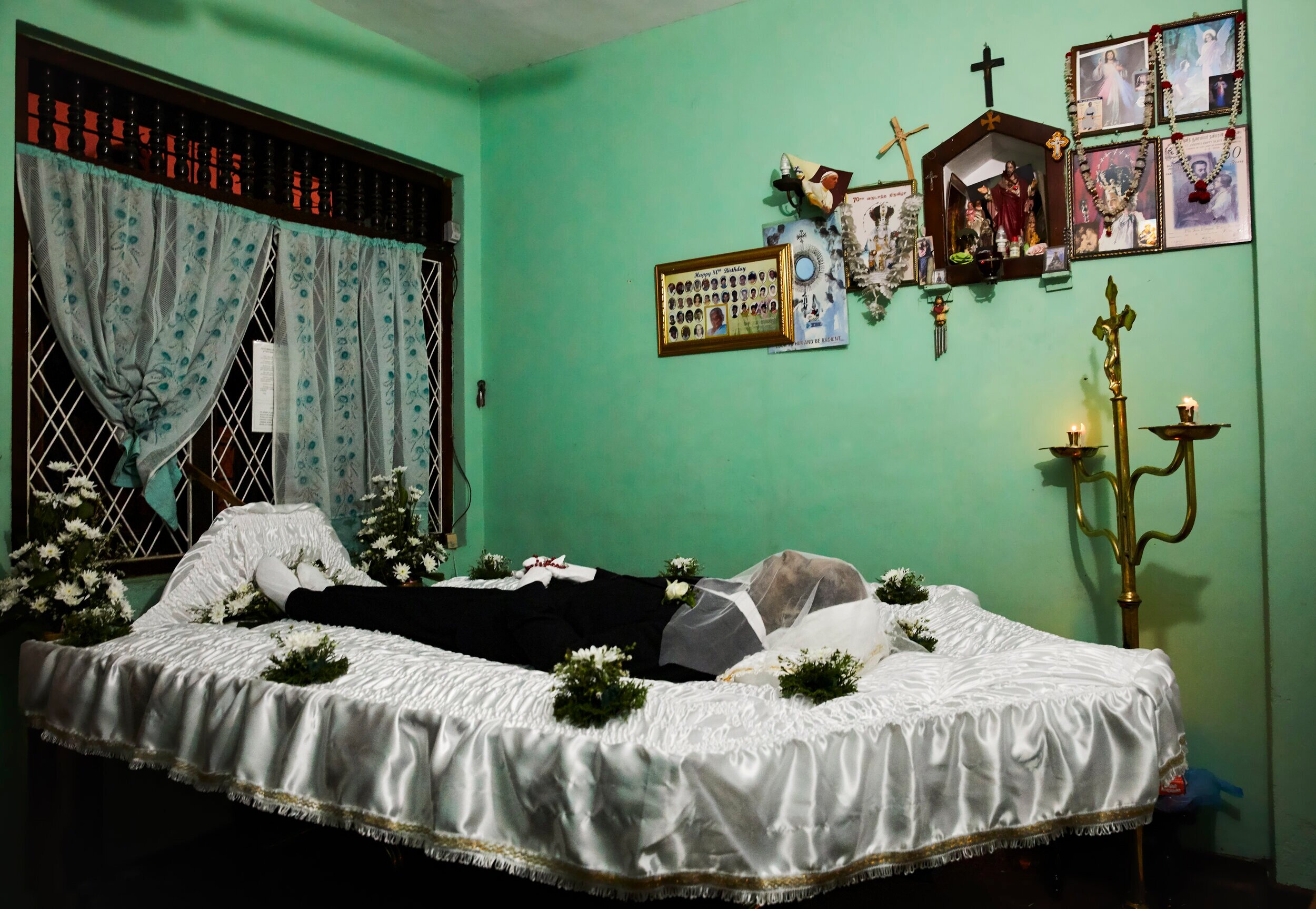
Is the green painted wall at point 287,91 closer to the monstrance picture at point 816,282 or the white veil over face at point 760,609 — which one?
the monstrance picture at point 816,282

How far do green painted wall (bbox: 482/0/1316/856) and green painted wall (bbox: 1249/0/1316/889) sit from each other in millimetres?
15

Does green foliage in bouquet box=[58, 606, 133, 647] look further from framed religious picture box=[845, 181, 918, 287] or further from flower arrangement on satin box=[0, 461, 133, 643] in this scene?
framed religious picture box=[845, 181, 918, 287]

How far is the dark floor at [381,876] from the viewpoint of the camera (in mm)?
2199

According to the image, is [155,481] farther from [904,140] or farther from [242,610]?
[904,140]

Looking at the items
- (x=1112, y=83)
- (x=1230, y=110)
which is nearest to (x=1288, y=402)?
(x=1230, y=110)

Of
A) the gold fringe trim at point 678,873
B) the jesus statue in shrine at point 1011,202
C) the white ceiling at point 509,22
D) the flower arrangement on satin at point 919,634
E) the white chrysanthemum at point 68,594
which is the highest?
the white ceiling at point 509,22

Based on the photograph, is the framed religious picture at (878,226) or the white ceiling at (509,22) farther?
the white ceiling at (509,22)

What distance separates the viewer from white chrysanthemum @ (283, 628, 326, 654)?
6.23ft

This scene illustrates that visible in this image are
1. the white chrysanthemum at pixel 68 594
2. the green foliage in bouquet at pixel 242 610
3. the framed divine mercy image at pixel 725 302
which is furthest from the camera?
the framed divine mercy image at pixel 725 302

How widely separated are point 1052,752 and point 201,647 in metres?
2.02

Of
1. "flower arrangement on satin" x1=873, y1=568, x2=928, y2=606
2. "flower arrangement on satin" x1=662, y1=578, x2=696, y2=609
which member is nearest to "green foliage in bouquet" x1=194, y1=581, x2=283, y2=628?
"flower arrangement on satin" x1=662, y1=578, x2=696, y2=609

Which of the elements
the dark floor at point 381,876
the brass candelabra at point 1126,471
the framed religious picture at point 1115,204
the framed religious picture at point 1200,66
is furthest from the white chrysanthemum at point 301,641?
the framed religious picture at point 1200,66

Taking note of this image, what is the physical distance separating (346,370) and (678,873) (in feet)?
9.17

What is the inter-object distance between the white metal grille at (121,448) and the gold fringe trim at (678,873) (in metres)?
1.48
